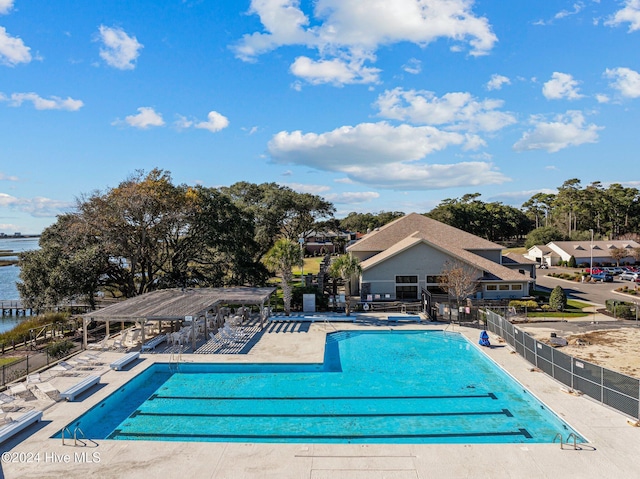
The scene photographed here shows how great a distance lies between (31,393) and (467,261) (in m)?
28.4

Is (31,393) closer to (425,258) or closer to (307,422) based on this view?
(307,422)

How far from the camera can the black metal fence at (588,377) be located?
489 inches

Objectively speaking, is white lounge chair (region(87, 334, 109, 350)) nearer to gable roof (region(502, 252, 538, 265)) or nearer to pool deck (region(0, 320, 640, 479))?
pool deck (region(0, 320, 640, 479))

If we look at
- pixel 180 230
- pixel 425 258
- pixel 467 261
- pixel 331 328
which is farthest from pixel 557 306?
pixel 180 230

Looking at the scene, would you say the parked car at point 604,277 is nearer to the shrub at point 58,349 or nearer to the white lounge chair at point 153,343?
the white lounge chair at point 153,343

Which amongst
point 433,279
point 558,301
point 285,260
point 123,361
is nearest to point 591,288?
point 558,301

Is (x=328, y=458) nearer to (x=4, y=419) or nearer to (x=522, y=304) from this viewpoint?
(x=4, y=419)

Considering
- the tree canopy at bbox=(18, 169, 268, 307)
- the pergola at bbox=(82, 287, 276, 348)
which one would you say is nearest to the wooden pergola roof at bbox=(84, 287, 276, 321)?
the pergola at bbox=(82, 287, 276, 348)

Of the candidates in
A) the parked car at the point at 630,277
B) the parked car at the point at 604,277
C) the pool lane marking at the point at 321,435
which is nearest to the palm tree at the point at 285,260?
the pool lane marking at the point at 321,435

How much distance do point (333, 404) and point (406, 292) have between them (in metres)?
20.3

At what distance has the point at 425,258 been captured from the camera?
109ft

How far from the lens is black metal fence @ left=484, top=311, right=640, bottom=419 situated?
1241cm

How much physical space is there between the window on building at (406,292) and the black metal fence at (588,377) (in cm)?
1489

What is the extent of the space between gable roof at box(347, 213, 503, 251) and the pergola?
1440 centimetres
